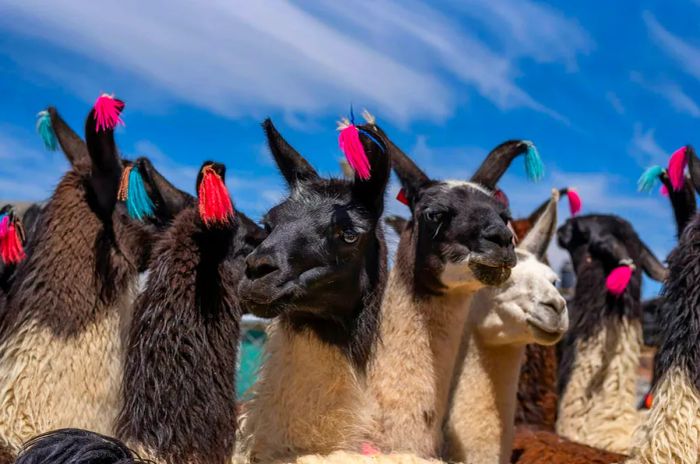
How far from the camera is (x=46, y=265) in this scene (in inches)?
159

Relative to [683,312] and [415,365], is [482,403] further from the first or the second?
[683,312]

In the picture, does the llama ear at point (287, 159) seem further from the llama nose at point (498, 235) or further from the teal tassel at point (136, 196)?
the llama nose at point (498, 235)

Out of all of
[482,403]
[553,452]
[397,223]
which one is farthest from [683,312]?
[397,223]

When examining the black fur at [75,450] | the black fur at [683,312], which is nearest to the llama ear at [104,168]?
the black fur at [75,450]

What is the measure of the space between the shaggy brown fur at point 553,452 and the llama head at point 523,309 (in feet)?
2.49

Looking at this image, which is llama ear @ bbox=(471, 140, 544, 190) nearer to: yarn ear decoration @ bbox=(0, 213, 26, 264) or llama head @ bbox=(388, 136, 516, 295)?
llama head @ bbox=(388, 136, 516, 295)

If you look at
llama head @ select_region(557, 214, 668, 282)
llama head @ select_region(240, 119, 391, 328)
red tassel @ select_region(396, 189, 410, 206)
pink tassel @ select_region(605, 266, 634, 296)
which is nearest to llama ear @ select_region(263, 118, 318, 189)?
llama head @ select_region(240, 119, 391, 328)

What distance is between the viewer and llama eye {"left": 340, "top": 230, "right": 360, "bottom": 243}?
3.47m

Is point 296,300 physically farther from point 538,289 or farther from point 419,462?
point 538,289

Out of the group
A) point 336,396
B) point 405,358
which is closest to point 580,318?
point 405,358

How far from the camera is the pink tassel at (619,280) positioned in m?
6.29

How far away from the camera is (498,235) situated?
4.04 m

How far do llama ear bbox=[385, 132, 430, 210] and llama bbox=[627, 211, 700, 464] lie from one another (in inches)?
57.3

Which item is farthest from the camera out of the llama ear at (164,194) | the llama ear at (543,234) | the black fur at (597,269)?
the black fur at (597,269)
